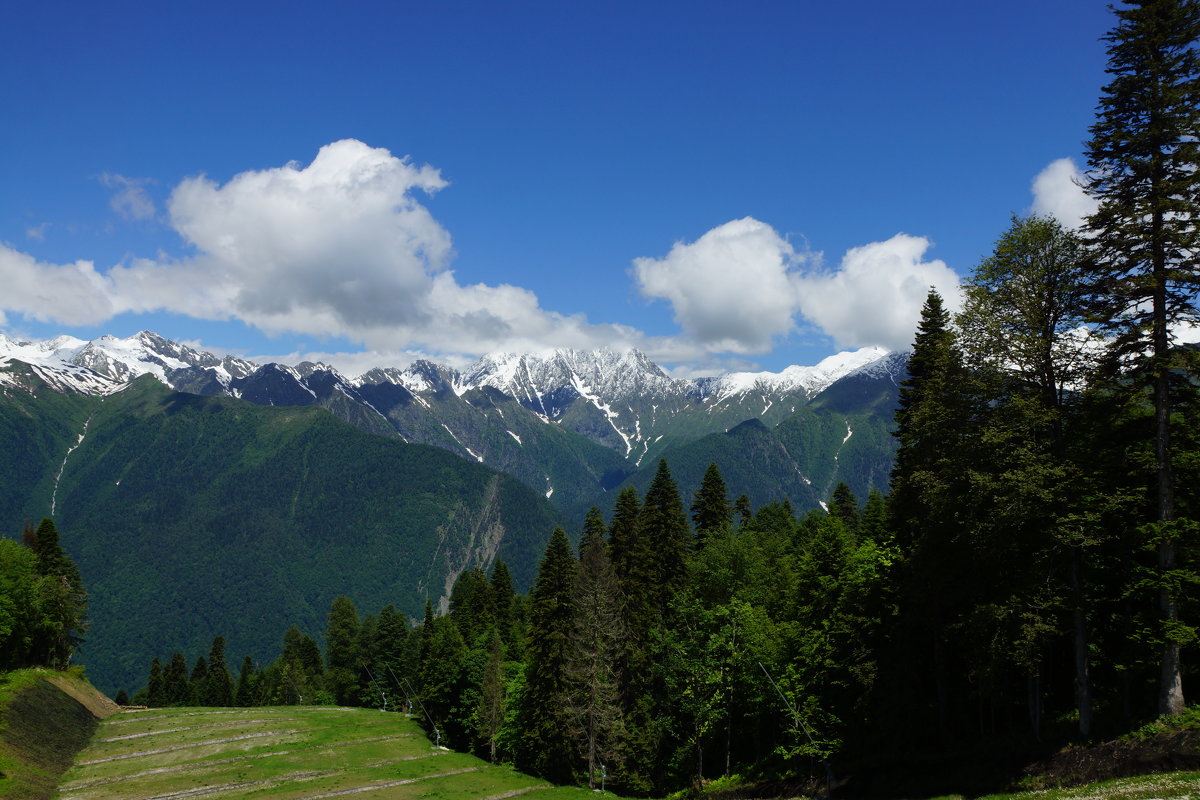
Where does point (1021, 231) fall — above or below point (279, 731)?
above

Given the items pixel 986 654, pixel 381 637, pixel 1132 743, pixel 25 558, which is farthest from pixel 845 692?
pixel 381 637

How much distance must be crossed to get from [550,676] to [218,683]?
105725 mm

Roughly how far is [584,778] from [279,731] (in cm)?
3496

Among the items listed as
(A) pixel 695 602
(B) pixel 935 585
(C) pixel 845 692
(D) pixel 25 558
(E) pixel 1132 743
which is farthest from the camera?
(D) pixel 25 558

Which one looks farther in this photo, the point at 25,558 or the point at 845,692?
the point at 25,558

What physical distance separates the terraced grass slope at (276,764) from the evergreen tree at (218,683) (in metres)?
56.8

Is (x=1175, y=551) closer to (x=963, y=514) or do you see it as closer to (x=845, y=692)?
(x=963, y=514)

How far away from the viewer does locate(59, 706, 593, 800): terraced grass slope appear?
54.6 m

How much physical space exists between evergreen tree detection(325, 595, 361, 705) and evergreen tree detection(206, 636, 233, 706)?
17164 mm

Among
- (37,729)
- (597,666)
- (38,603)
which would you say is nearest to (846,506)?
(597,666)

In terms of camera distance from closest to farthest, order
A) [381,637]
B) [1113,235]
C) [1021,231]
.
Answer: [1113,235] → [1021,231] → [381,637]

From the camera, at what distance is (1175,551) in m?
27.2

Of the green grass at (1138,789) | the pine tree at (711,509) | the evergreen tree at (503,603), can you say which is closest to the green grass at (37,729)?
Answer: the evergreen tree at (503,603)

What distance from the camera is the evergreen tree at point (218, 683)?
140 metres
